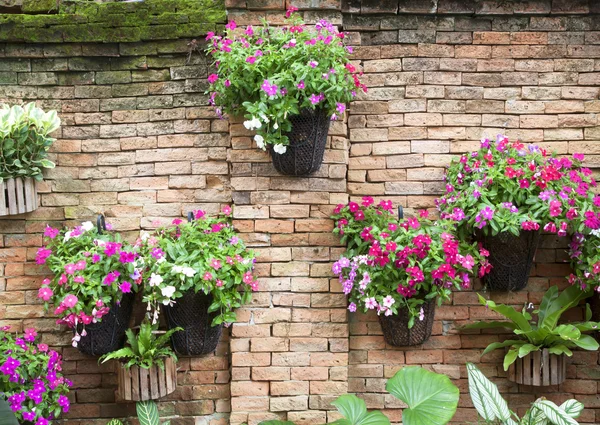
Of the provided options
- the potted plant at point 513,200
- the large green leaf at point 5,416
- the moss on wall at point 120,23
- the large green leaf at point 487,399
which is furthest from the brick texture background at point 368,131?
the large green leaf at point 5,416

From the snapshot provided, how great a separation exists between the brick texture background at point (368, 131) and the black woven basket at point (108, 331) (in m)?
0.30

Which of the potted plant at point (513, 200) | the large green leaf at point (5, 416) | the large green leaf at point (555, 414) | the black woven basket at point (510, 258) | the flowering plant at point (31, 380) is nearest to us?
the large green leaf at point (5, 416)

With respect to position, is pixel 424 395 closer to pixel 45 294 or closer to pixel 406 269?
pixel 406 269

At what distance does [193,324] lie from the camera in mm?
3354

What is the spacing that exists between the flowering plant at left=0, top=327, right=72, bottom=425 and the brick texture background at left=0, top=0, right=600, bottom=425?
21 centimetres

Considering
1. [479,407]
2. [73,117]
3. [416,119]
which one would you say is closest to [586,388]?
[479,407]

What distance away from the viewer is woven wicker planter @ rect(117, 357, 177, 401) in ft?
10.7

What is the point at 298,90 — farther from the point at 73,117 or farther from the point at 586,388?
the point at 586,388

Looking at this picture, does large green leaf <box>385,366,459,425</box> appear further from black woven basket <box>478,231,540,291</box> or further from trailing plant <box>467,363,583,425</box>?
black woven basket <box>478,231,540,291</box>

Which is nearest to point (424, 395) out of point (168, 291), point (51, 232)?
point (168, 291)

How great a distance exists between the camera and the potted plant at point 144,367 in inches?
128

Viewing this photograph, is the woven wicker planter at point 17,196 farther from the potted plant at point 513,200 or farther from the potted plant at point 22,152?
the potted plant at point 513,200

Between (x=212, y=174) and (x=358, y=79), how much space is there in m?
0.95

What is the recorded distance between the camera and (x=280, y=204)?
3451 mm
